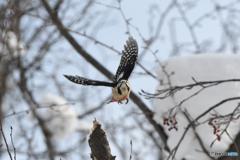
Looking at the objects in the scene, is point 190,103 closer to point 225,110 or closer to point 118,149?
point 225,110

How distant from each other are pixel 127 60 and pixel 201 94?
3.82ft

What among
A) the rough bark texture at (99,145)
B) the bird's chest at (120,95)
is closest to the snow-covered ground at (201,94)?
the rough bark texture at (99,145)

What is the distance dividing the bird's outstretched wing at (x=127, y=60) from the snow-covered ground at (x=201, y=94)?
105 centimetres

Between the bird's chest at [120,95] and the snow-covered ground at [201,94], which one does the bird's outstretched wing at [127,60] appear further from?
the snow-covered ground at [201,94]

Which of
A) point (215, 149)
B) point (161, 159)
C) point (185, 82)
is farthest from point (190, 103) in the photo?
point (161, 159)

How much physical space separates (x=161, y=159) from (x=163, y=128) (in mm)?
2426

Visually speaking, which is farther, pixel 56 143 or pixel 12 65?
pixel 56 143

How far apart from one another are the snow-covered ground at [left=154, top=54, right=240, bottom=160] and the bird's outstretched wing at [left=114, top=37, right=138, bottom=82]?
105cm

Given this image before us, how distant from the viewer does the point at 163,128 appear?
99.3 inches

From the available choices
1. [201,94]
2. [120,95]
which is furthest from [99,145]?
[201,94]

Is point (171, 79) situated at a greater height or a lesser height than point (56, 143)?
lesser

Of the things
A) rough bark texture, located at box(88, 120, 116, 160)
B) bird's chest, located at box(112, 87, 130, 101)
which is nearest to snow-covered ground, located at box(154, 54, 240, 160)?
rough bark texture, located at box(88, 120, 116, 160)

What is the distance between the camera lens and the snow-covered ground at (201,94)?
6.94 ft

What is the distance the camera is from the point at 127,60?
4.26 ft
